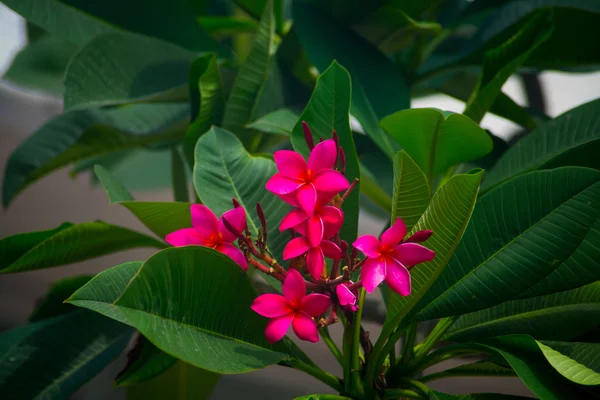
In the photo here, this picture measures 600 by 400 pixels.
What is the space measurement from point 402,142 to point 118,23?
49 cm

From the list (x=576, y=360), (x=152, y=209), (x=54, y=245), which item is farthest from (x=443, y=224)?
(x=54, y=245)

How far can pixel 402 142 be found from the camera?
541mm

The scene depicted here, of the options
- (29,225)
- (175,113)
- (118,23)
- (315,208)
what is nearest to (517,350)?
(315,208)

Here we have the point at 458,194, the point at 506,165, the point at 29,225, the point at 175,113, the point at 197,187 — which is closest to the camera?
the point at 458,194

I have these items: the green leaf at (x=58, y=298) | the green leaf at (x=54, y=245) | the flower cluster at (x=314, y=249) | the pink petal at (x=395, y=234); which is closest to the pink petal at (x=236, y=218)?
the flower cluster at (x=314, y=249)

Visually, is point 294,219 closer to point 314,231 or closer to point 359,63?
point 314,231

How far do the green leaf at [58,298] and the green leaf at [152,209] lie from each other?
0.16 m

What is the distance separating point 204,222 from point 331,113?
0.18m

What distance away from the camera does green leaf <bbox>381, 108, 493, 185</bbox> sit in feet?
1.61

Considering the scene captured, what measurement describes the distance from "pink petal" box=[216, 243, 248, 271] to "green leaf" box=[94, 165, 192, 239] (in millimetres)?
99

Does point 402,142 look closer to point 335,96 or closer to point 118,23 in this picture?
point 335,96

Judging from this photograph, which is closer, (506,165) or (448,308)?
(448,308)

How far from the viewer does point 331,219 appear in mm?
389

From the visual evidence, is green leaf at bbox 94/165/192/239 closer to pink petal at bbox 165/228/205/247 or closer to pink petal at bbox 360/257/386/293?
pink petal at bbox 165/228/205/247
